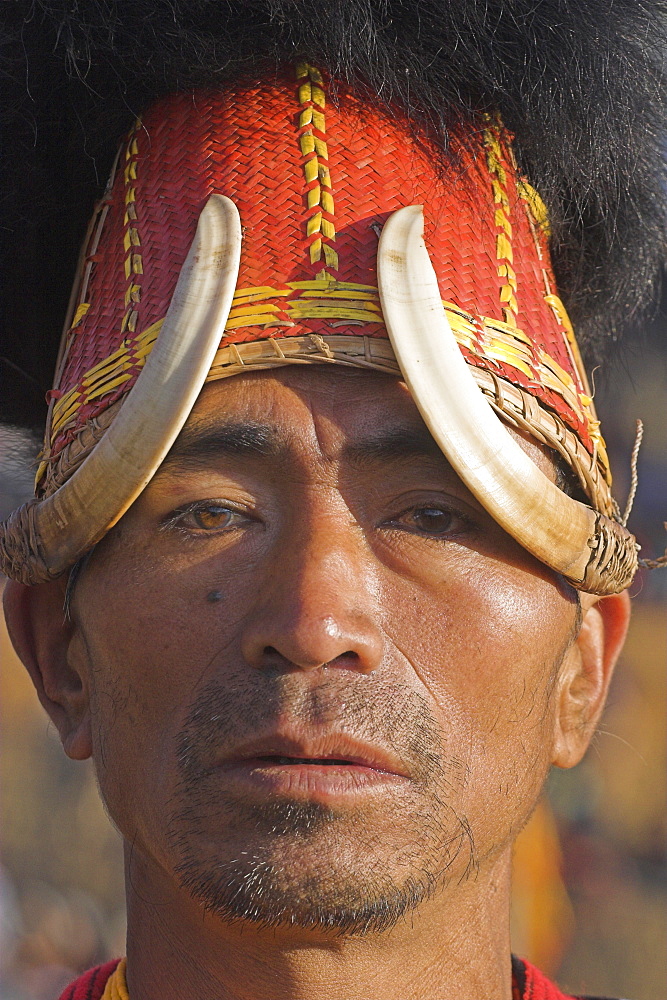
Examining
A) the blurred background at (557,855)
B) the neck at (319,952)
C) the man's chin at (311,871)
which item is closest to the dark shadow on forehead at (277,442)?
the man's chin at (311,871)

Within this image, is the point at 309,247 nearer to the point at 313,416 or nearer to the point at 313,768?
the point at 313,416

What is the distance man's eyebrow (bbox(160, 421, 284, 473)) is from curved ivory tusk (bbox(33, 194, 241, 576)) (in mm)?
69

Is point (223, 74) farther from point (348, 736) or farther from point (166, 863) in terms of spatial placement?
point (166, 863)

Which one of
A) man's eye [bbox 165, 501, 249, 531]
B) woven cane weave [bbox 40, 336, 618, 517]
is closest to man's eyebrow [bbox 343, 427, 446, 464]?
woven cane weave [bbox 40, 336, 618, 517]

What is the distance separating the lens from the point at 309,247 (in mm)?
2125

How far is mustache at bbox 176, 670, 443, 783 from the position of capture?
1930 mm

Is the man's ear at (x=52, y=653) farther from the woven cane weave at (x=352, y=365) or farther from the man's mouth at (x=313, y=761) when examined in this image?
the man's mouth at (x=313, y=761)

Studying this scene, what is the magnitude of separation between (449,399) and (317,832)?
777mm

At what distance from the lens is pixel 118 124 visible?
239cm

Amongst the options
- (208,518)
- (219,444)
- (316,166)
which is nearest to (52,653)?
(208,518)

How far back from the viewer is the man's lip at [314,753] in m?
1.92

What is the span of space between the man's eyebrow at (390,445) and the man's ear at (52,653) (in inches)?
29.8

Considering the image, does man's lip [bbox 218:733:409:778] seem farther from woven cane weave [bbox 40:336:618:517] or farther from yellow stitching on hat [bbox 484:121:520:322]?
yellow stitching on hat [bbox 484:121:520:322]

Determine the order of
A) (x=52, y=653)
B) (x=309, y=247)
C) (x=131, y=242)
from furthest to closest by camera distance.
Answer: (x=52, y=653) → (x=131, y=242) → (x=309, y=247)
